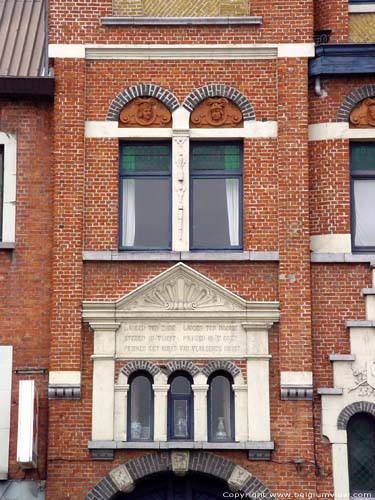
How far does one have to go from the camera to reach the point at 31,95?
2255 centimetres

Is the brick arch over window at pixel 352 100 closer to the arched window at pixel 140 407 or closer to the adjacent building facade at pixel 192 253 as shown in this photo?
the adjacent building facade at pixel 192 253

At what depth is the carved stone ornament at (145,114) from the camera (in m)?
22.2

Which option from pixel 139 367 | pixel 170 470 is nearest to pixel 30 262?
pixel 139 367

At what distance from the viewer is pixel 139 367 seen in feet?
69.2

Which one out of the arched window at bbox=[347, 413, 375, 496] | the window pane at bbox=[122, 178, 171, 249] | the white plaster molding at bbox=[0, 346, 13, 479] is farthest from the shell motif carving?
the arched window at bbox=[347, 413, 375, 496]

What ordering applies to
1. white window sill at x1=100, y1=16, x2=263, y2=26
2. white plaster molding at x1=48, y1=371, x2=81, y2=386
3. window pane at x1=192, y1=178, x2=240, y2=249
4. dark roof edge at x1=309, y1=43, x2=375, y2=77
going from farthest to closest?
white window sill at x1=100, y1=16, x2=263, y2=26 < dark roof edge at x1=309, y1=43, x2=375, y2=77 < window pane at x1=192, y1=178, x2=240, y2=249 < white plaster molding at x1=48, y1=371, x2=81, y2=386

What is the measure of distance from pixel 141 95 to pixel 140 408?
224 inches

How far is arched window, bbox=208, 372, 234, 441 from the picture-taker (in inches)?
826

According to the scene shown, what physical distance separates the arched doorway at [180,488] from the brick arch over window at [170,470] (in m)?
0.41

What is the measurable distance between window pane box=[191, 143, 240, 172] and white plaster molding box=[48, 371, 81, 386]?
437 centimetres

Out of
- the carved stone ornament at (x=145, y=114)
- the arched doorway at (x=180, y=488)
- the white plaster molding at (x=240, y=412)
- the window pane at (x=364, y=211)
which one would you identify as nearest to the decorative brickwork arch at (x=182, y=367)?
the white plaster molding at (x=240, y=412)

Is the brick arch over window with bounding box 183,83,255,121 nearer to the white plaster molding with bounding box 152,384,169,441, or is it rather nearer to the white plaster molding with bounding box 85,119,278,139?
the white plaster molding with bounding box 85,119,278,139

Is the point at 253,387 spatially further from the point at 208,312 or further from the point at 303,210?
the point at 303,210

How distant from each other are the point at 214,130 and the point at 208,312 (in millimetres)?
3373
